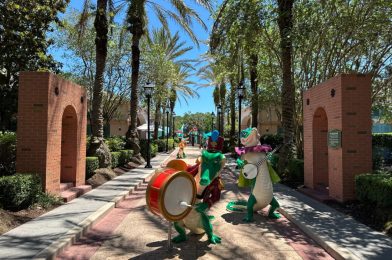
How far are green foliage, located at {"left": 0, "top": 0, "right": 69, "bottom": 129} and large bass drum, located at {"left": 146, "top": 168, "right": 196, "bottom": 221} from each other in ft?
30.1

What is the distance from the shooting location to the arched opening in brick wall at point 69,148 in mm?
11914

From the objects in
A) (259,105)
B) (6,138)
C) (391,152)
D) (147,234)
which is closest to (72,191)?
(6,138)

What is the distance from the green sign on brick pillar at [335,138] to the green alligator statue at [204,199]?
4.42m

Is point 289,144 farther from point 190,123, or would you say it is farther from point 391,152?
point 190,123

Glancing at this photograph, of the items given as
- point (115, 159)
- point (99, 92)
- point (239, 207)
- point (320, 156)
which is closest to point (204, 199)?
point (239, 207)

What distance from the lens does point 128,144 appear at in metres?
23.6

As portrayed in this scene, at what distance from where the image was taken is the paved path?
5.84 metres

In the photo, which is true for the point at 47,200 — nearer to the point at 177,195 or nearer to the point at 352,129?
the point at 177,195

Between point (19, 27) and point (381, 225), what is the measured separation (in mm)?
14254

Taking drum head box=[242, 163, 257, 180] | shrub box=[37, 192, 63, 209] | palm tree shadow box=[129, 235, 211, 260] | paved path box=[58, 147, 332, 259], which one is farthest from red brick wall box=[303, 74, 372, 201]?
shrub box=[37, 192, 63, 209]

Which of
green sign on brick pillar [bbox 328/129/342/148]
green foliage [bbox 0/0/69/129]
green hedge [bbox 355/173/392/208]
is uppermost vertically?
green foliage [bbox 0/0/69/129]

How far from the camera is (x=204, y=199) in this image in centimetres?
634

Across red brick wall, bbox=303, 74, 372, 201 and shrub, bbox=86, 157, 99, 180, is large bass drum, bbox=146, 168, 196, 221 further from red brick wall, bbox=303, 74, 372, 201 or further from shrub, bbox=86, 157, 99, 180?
shrub, bbox=86, 157, 99, 180

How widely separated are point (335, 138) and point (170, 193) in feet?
19.5
